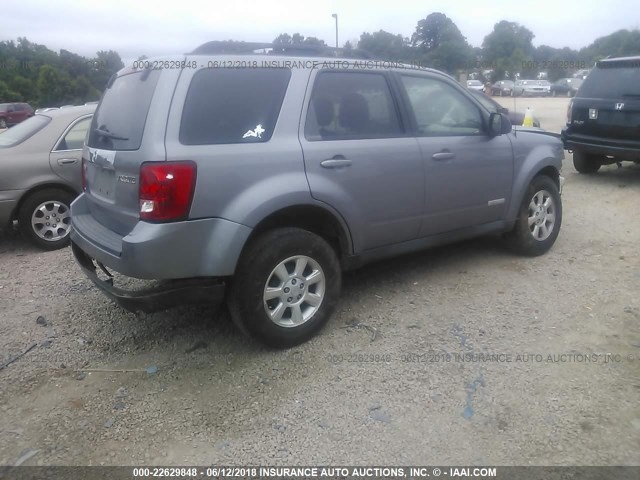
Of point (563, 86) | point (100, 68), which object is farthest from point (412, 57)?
point (563, 86)

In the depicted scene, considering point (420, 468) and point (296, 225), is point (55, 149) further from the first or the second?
point (420, 468)

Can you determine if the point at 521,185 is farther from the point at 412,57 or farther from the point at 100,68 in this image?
the point at 100,68

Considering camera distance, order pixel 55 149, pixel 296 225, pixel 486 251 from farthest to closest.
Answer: pixel 55 149
pixel 486 251
pixel 296 225

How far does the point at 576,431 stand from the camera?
2688 millimetres

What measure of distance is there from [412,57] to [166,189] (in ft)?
11.2

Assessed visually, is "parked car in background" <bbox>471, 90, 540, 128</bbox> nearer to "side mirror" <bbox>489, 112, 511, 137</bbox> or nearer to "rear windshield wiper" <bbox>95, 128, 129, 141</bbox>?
"side mirror" <bbox>489, 112, 511, 137</bbox>

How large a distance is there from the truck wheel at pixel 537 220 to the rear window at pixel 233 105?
264cm

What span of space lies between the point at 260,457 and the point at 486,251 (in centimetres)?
341

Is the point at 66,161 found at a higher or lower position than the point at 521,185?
higher

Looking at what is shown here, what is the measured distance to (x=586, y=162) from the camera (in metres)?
8.71

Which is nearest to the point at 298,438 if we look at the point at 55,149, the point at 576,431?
the point at 576,431

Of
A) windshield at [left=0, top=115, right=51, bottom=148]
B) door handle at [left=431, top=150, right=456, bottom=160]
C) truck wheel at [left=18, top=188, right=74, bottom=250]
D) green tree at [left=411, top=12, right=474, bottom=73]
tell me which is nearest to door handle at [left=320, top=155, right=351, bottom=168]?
door handle at [left=431, top=150, right=456, bottom=160]

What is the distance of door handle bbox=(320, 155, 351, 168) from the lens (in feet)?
11.4

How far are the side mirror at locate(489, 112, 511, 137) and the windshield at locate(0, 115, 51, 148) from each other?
15.1ft
